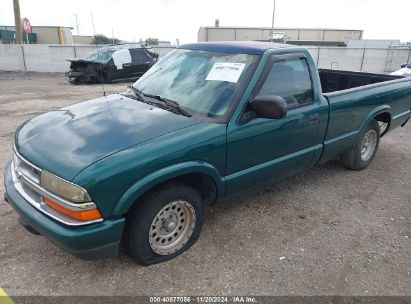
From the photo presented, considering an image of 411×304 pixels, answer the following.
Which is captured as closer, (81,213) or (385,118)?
(81,213)

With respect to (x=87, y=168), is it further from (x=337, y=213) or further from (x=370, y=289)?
(x=337, y=213)

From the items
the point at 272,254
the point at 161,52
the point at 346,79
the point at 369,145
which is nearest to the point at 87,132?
the point at 272,254

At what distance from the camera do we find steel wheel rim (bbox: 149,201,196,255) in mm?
2922

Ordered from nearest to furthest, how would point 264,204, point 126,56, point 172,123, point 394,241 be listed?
point 172,123 → point 394,241 → point 264,204 → point 126,56

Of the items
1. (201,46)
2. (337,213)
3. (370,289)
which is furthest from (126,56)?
(370,289)

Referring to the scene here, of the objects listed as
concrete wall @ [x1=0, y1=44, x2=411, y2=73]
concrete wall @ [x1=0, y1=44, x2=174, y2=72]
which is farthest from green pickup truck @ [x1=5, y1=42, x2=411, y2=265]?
concrete wall @ [x1=0, y1=44, x2=174, y2=72]

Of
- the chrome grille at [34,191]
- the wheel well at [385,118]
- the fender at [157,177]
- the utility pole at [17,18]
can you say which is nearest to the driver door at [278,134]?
the fender at [157,177]

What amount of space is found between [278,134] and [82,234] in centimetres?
202

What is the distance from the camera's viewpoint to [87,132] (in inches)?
112

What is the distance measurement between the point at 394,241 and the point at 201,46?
9.23 feet

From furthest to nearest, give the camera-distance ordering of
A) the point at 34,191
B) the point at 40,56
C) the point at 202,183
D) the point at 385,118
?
the point at 40,56, the point at 385,118, the point at 202,183, the point at 34,191

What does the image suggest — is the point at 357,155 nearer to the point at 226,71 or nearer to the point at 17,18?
the point at 226,71

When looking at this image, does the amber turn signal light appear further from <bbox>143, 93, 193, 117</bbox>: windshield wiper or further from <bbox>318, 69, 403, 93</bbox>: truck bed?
<bbox>318, 69, 403, 93</bbox>: truck bed

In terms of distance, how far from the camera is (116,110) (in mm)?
3281
